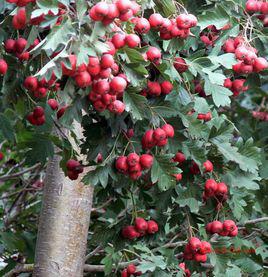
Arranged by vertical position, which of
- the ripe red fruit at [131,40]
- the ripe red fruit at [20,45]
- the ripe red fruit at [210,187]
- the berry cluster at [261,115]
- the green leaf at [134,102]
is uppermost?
the ripe red fruit at [131,40]

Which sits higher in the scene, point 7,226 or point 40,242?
point 40,242

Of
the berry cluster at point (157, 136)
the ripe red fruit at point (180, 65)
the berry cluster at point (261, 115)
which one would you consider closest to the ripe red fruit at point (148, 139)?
the berry cluster at point (157, 136)

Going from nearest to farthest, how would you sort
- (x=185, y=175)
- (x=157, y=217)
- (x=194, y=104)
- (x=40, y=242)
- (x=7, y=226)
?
1. (x=194, y=104)
2. (x=185, y=175)
3. (x=157, y=217)
4. (x=40, y=242)
5. (x=7, y=226)

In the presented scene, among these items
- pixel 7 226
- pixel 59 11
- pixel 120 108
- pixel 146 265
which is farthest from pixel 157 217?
pixel 7 226

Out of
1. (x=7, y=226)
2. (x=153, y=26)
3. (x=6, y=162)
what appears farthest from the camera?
(x=6, y=162)

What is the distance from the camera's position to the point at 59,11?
1.40m

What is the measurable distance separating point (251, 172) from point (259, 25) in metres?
0.42

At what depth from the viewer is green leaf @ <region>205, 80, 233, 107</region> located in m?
1.77

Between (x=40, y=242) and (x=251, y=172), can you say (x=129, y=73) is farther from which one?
(x=40, y=242)

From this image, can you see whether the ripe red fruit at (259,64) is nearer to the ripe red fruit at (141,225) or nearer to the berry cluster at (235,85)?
the berry cluster at (235,85)

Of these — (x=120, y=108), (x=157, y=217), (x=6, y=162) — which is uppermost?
(x=120, y=108)

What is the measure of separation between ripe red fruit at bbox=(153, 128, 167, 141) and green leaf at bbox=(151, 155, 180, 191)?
7 cm

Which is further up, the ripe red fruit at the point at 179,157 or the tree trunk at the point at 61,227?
the ripe red fruit at the point at 179,157

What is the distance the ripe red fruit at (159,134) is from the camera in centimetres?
164
